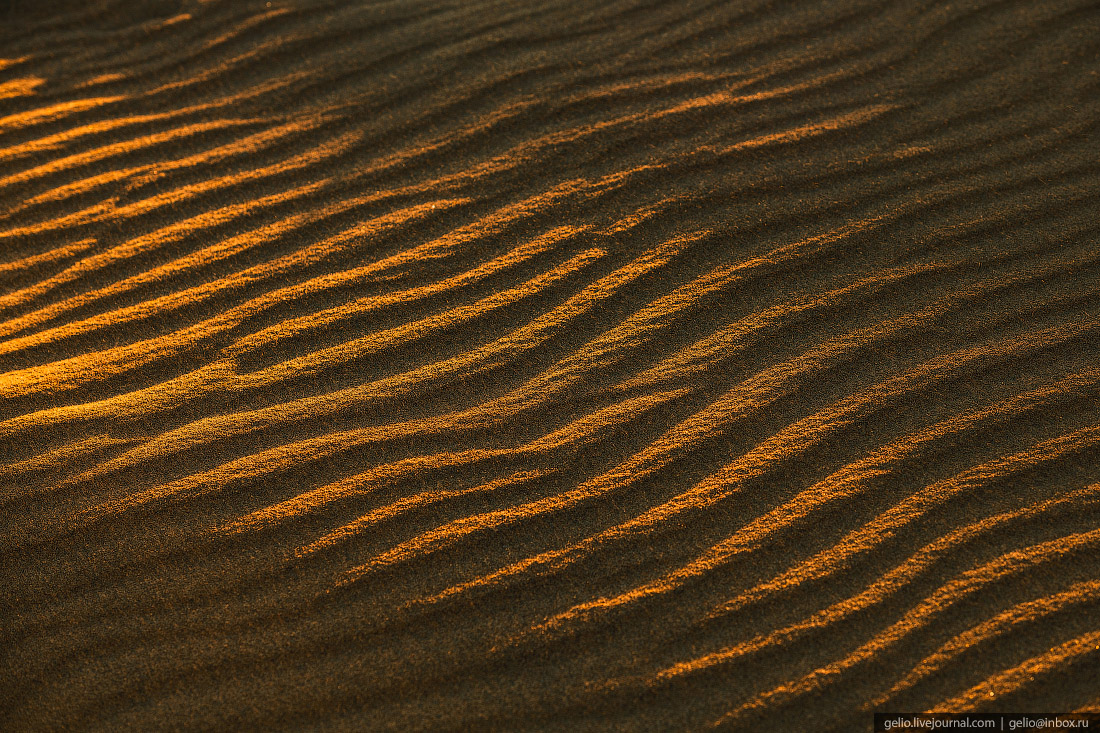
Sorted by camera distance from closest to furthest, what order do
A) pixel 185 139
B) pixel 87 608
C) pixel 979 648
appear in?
pixel 979 648 < pixel 87 608 < pixel 185 139

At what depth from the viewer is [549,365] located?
2113mm

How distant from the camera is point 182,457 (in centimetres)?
194

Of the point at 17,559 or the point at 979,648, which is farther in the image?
the point at 17,559

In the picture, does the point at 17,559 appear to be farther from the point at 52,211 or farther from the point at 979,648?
the point at 979,648

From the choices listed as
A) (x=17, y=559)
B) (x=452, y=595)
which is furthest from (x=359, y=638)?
(x=17, y=559)

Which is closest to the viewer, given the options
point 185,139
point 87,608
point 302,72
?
point 87,608

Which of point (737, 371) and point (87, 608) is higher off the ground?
point (737, 371)

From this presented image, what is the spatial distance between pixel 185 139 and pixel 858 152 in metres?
2.27

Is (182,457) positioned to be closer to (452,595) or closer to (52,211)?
(452,595)

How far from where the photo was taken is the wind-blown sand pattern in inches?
66.1

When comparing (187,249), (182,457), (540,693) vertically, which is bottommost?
(540,693)

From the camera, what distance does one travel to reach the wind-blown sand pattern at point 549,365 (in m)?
1.68

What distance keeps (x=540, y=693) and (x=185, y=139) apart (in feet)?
7.20

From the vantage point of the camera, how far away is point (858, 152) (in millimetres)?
2512
